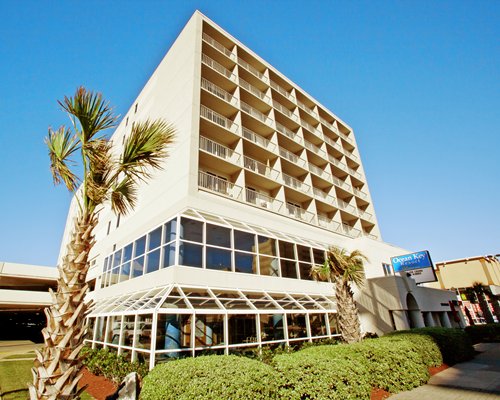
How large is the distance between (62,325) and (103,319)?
1245 cm

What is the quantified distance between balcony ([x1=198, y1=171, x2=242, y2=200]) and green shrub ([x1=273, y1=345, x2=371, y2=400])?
11.0m

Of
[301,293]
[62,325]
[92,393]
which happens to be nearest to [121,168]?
[62,325]

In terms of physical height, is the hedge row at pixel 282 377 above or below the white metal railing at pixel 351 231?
below

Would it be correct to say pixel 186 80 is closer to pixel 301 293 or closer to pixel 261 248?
pixel 261 248

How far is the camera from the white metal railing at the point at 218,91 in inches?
818

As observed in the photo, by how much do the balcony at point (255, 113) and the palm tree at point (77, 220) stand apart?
16.9 metres

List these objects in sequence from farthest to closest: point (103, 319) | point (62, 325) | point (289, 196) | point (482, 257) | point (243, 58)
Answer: point (482, 257)
point (243, 58)
point (289, 196)
point (103, 319)
point (62, 325)

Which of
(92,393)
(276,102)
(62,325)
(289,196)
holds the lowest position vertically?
(92,393)

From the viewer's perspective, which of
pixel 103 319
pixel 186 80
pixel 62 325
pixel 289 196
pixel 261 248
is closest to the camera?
pixel 62 325

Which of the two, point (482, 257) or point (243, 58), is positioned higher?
point (243, 58)

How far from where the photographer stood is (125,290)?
1578cm

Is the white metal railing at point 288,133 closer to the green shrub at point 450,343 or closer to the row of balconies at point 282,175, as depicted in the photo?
the row of balconies at point 282,175

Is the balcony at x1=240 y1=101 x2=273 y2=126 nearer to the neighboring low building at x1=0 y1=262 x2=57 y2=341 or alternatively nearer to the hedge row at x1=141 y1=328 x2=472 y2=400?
the hedge row at x1=141 y1=328 x2=472 y2=400

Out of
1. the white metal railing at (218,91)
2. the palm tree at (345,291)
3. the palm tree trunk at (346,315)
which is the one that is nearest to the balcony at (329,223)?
the palm tree at (345,291)
